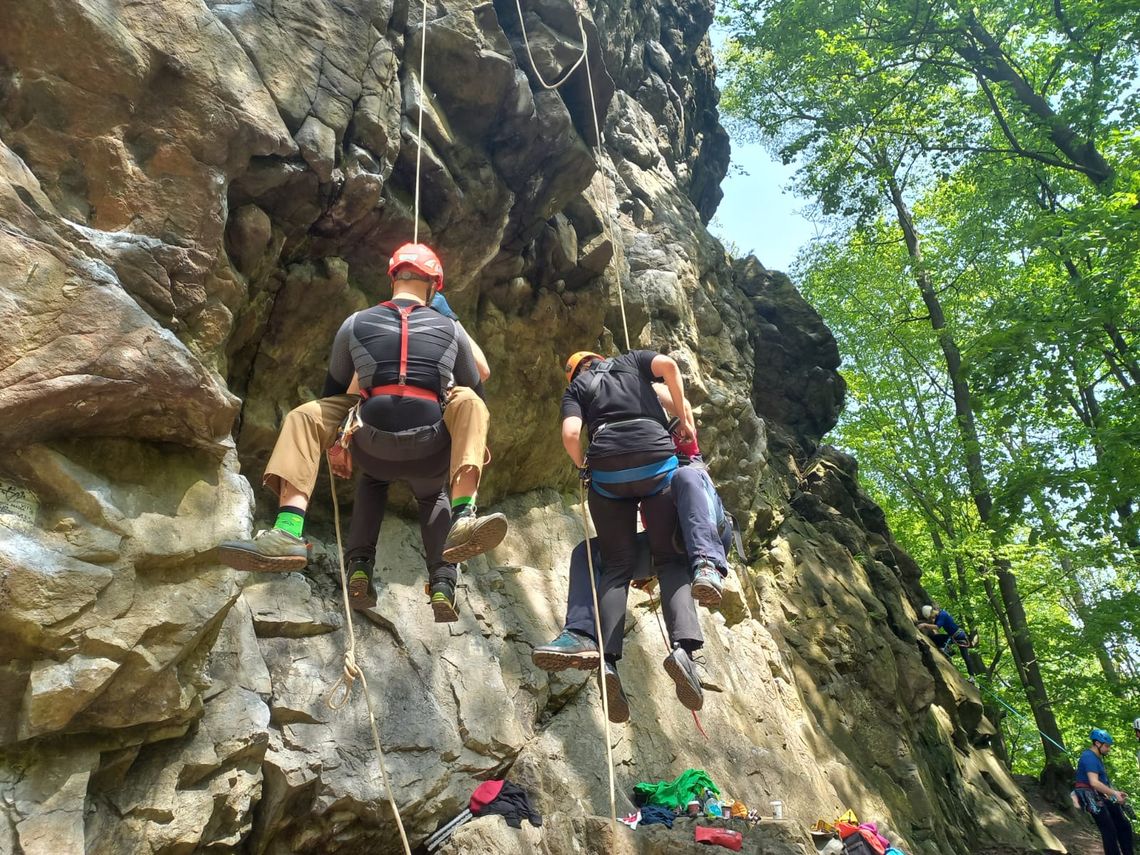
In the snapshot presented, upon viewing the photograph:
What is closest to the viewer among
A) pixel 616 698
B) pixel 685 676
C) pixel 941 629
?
pixel 685 676

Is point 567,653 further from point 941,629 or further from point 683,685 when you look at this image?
point 941,629

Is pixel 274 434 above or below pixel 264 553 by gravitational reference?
above

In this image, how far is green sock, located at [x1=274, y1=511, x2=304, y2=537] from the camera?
4.27 metres

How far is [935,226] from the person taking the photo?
2256cm

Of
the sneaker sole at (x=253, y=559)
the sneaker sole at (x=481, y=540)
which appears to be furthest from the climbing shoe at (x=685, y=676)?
the sneaker sole at (x=253, y=559)

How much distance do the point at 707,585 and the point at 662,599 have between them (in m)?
0.64

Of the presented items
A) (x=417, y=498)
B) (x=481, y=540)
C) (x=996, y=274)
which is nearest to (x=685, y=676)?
(x=481, y=540)

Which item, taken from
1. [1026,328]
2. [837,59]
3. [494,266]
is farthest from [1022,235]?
[494,266]

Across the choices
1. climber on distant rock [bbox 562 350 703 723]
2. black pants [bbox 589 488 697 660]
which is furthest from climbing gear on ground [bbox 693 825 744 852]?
black pants [bbox 589 488 697 660]

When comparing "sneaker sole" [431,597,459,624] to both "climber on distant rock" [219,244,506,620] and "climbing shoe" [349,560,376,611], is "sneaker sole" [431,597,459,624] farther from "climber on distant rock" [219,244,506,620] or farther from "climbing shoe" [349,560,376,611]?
"climbing shoe" [349,560,376,611]

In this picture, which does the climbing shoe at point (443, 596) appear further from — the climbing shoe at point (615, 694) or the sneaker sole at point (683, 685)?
the sneaker sole at point (683, 685)

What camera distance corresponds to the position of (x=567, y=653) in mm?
4648

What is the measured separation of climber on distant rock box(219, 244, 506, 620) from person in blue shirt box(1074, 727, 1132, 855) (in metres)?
8.76

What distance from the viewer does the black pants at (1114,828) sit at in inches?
376
